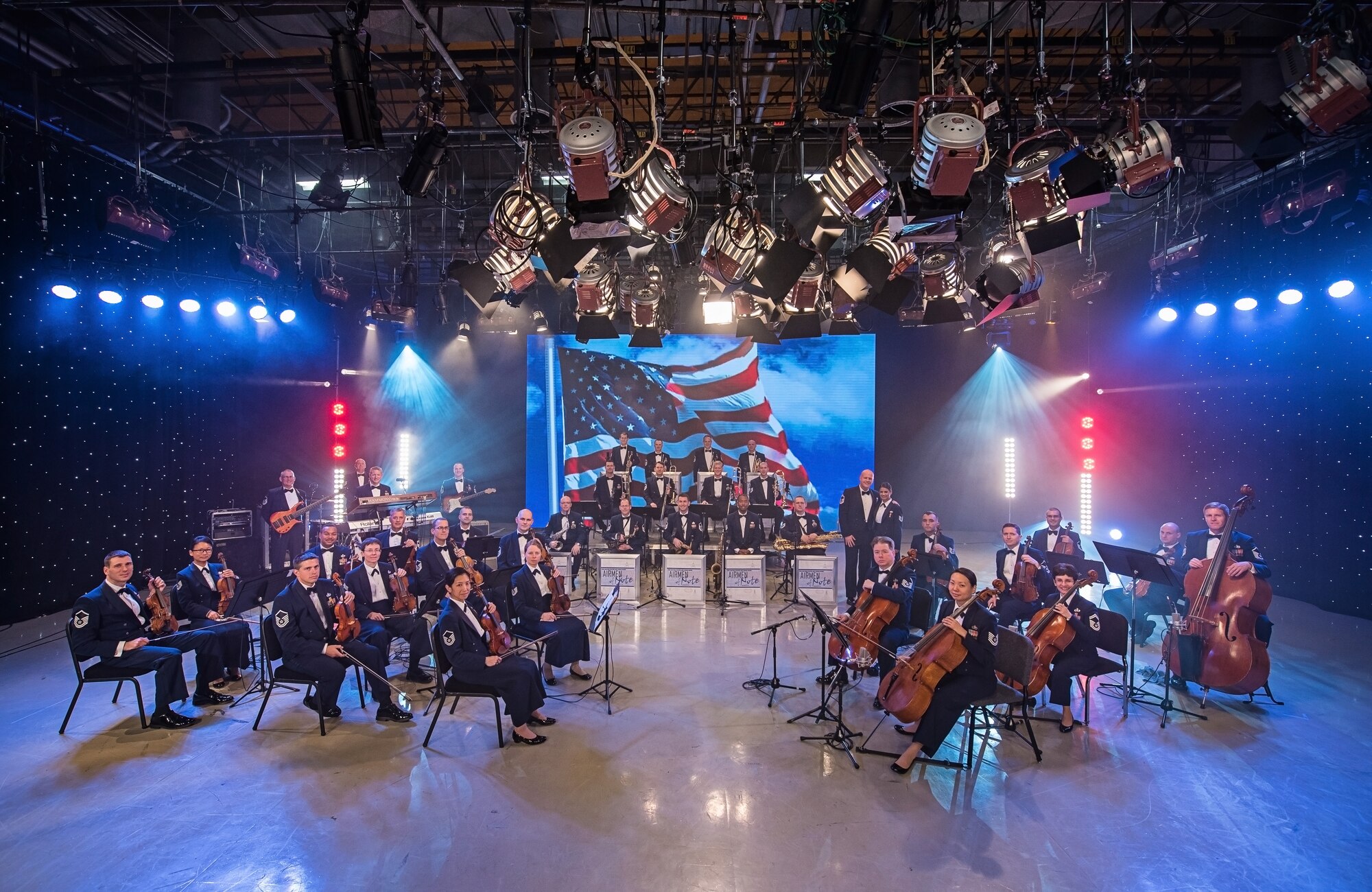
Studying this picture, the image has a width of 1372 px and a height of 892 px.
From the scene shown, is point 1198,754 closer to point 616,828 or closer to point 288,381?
point 616,828

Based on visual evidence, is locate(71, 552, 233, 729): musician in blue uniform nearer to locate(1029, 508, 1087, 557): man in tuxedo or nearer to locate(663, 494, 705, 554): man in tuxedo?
locate(663, 494, 705, 554): man in tuxedo

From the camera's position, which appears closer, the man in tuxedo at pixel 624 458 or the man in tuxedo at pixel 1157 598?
the man in tuxedo at pixel 1157 598

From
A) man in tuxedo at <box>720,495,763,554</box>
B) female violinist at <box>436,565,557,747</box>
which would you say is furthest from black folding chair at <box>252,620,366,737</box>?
man in tuxedo at <box>720,495,763,554</box>

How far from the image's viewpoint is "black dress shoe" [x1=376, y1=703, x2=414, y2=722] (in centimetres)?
563

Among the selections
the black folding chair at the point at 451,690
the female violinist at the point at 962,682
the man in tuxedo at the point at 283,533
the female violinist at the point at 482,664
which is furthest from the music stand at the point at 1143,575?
the man in tuxedo at the point at 283,533

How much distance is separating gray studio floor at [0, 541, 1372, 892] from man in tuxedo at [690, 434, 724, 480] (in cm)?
747

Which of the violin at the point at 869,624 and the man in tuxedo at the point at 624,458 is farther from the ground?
the man in tuxedo at the point at 624,458

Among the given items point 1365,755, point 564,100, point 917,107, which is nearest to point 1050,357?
point 1365,755

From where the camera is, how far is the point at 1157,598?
7.06 m

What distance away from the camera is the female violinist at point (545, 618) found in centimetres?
626

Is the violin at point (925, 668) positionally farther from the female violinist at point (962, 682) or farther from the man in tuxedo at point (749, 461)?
the man in tuxedo at point (749, 461)

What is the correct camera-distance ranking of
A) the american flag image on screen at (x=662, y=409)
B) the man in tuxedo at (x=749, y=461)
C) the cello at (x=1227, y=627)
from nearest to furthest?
the cello at (x=1227, y=627), the man in tuxedo at (x=749, y=461), the american flag image on screen at (x=662, y=409)

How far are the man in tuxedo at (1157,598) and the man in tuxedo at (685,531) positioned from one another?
5438 mm

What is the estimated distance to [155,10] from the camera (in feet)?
21.8
